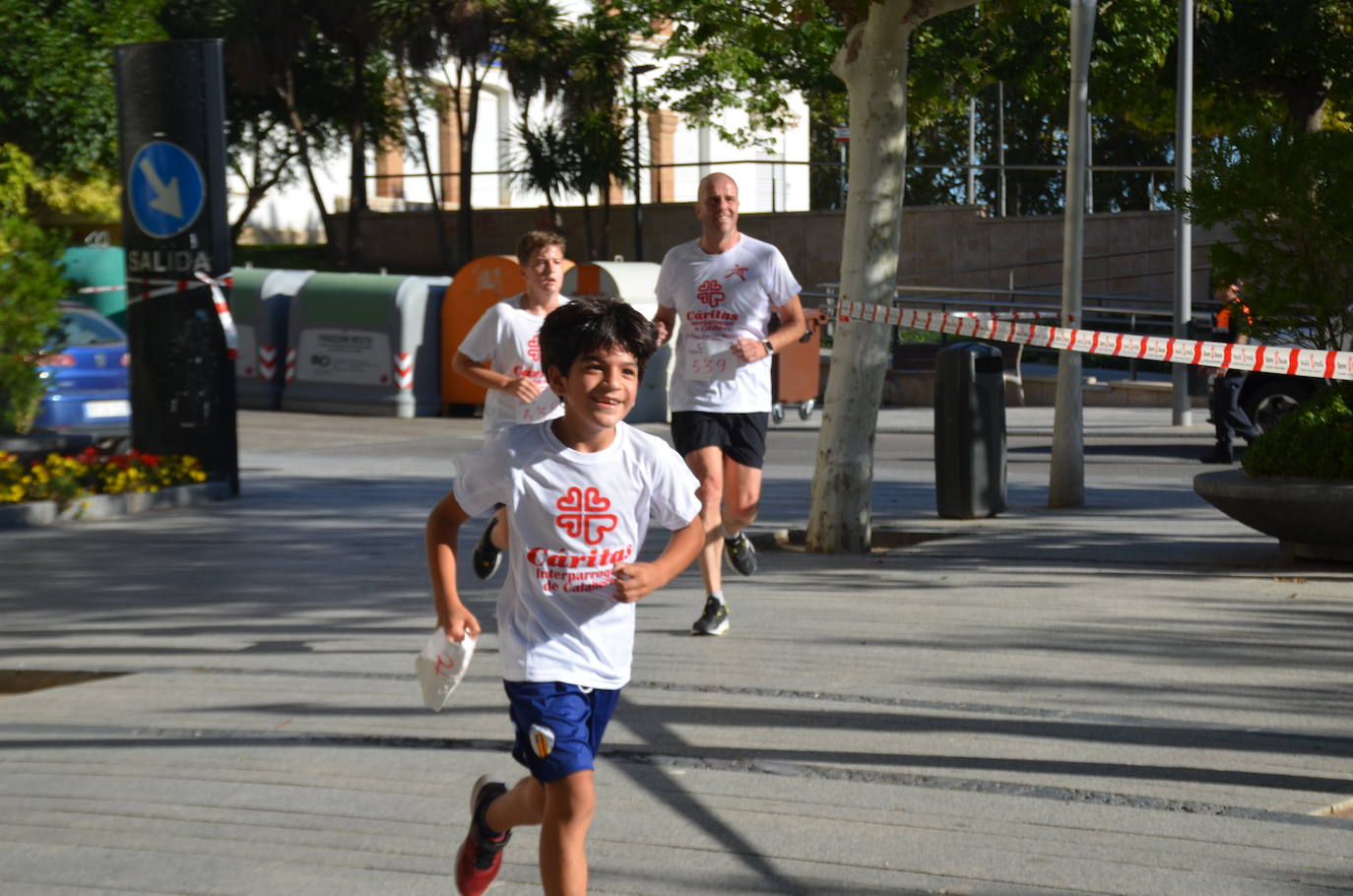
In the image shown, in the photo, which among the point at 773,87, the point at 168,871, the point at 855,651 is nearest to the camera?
the point at 168,871

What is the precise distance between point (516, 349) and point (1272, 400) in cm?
1048

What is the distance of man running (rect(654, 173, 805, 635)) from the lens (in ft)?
24.0

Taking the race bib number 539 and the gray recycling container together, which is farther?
the gray recycling container

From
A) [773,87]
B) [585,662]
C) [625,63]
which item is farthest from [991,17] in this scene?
[625,63]

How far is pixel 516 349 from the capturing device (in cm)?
775

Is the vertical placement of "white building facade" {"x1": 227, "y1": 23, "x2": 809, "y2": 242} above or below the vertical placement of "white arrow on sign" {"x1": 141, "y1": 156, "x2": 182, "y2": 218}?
above

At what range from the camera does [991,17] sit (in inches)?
436

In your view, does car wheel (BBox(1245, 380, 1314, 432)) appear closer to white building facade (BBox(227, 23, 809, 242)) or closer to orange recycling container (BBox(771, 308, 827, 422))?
orange recycling container (BBox(771, 308, 827, 422))

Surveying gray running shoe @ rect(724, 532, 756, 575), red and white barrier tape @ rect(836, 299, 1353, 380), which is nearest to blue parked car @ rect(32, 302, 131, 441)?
red and white barrier tape @ rect(836, 299, 1353, 380)

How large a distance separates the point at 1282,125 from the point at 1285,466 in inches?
70.3

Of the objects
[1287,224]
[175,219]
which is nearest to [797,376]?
[175,219]

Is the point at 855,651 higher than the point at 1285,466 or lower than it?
lower

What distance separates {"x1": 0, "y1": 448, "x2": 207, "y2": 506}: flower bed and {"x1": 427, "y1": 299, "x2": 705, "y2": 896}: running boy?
882cm

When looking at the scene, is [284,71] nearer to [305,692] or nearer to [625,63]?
[625,63]
